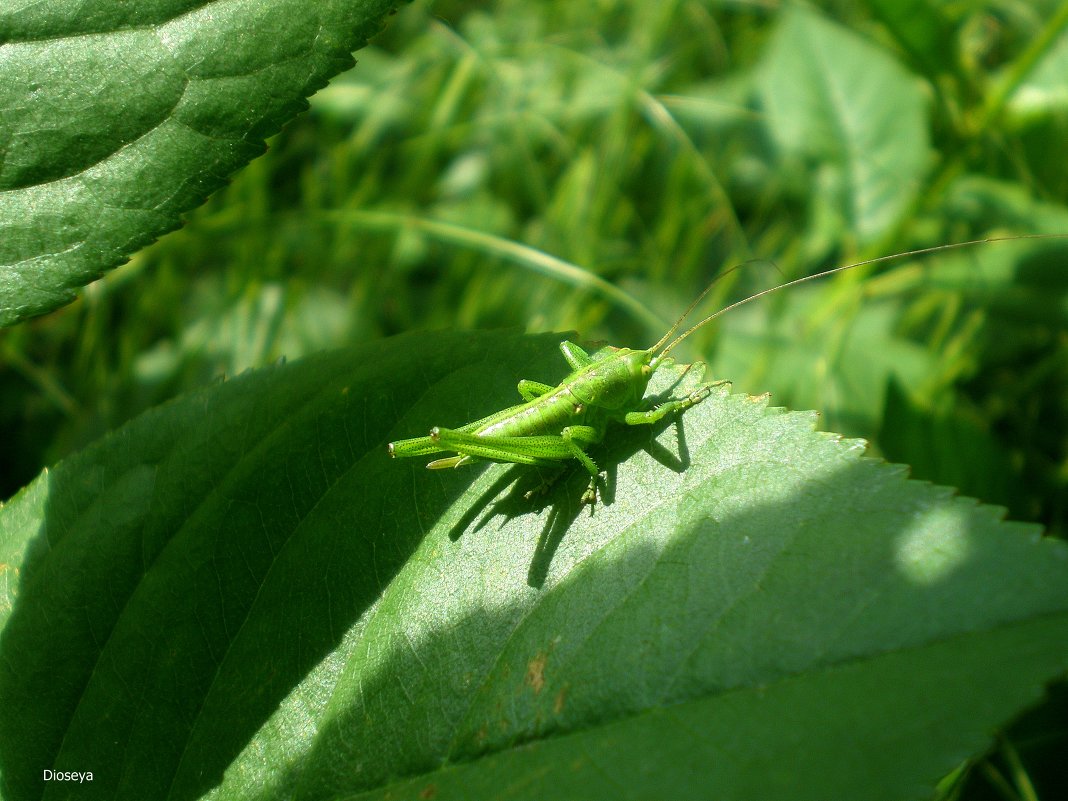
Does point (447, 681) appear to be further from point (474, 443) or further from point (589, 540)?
point (474, 443)

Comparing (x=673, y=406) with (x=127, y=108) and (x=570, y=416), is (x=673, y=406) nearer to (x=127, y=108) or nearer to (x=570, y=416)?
(x=570, y=416)

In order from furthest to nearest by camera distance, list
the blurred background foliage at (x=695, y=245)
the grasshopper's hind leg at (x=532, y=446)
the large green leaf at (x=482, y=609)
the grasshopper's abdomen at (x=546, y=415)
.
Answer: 1. the blurred background foliage at (x=695, y=245)
2. the grasshopper's abdomen at (x=546, y=415)
3. the grasshopper's hind leg at (x=532, y=446)
4. the large green leaf at (x=482, y=609)

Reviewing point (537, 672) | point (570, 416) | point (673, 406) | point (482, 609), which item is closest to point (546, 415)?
point (570, 416)

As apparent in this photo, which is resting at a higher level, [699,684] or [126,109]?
[126,109]

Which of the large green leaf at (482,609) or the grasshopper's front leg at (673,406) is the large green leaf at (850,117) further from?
the large green leaf at (482,609)

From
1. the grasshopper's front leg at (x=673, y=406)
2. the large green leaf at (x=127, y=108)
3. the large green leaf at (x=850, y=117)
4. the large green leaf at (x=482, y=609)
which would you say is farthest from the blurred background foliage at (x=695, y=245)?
the large green leaf at (x=127, y=108)

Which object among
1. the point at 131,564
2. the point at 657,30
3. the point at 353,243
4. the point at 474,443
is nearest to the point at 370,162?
the point at 353,243

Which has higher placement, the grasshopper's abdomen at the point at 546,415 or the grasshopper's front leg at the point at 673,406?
the grasshopper's front leg at the point at 673,406

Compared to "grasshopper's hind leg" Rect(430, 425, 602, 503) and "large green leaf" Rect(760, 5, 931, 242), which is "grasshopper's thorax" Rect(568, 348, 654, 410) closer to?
"grasshopper's hind leg" Rect(430, 425, 602, 503)
